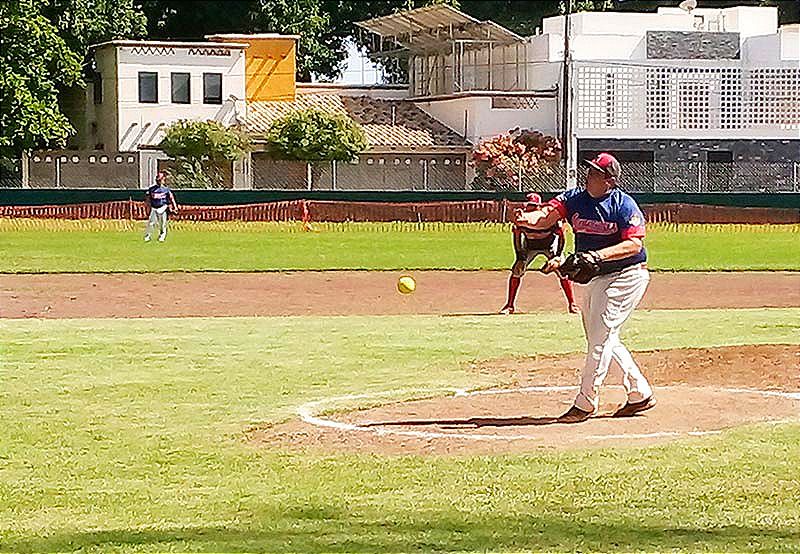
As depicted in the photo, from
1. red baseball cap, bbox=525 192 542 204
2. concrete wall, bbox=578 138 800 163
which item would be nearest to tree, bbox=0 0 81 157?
concrete wall, bbox=578 138 800 163

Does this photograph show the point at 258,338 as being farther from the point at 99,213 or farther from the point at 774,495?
the point at 99,213

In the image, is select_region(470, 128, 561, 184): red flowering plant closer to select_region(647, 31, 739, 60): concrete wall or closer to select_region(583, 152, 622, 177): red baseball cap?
select_region(647, 31, 739, 60): concrete wall

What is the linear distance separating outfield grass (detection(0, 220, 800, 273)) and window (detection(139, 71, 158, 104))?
18101 mm

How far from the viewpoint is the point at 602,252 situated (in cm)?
1059

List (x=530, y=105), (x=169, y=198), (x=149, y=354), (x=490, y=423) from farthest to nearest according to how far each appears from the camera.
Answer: (x=530, y=105)
(x=169, y=198)
(x=149, y=354)
(x=490, y=423)

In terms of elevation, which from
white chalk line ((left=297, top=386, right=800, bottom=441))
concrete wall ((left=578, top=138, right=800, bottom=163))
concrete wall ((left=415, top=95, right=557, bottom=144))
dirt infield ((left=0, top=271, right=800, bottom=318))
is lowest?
dirt infield ((left=0, top=271, right=800, bottom=318))

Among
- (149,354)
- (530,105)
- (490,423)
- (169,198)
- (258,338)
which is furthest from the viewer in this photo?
(530,105)

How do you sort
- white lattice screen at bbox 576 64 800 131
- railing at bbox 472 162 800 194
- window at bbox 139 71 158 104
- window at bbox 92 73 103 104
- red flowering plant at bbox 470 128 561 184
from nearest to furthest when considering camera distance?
railing at bbox 472 162 800 194 < red flowering plant at bbox 470 128 561 184 < window at bbox 139 71 158 104 < white lattice screen at bbox 576 64 800 131 < window at bbox 92 73 103 104

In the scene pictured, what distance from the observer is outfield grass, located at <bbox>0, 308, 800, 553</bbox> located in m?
7.80

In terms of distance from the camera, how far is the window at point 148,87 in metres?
64.5

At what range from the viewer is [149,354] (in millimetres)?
16297

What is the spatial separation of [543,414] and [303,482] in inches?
124

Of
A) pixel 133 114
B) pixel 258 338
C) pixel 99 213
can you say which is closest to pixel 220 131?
pixel 133 114

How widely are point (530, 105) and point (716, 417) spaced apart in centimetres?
5450
